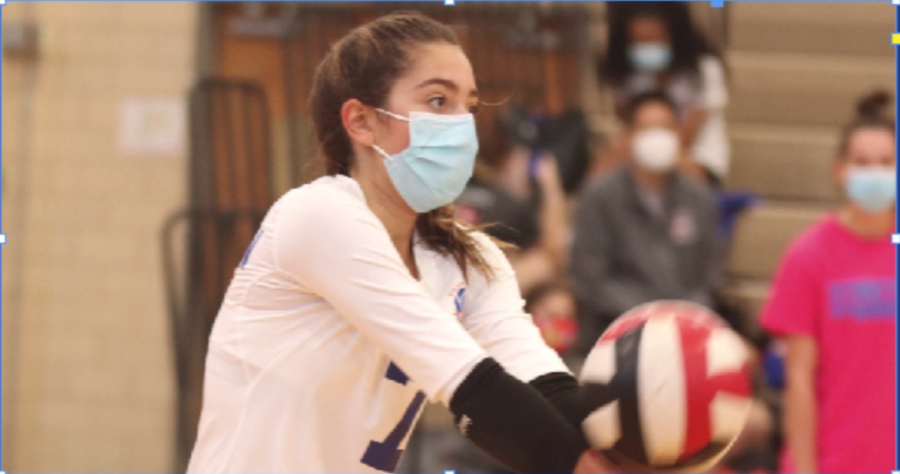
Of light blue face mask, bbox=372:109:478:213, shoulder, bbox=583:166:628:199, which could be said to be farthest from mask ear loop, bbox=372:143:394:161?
shoulder, bbox=583:166:628:199

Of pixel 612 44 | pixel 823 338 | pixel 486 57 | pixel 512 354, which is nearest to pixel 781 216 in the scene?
pixel 612 44

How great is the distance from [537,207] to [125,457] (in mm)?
1987

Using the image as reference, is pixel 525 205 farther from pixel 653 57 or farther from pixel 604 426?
pixel 604 426

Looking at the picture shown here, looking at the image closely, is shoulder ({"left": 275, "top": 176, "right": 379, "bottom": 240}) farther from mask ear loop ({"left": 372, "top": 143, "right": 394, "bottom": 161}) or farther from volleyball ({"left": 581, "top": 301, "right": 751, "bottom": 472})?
volleyball ({"left": 581, "top": 301, "right": 751, "bottom": 472})

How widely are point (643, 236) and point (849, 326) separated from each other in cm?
141

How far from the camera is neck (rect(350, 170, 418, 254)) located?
2.24 m

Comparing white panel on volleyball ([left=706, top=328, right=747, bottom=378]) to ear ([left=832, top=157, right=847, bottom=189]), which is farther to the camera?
ear ([left=832, top=157, right=847, bottom=189])

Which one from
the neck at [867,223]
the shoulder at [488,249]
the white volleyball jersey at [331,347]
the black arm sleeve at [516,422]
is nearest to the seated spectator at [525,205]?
the neck at [867,223]

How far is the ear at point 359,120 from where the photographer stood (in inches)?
87.4

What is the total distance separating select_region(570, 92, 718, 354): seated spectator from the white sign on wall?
1.70m

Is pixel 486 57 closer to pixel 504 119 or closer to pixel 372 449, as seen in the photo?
pixel 504 119

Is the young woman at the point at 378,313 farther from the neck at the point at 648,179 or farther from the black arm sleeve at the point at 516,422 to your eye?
the neck at the point at 648,179

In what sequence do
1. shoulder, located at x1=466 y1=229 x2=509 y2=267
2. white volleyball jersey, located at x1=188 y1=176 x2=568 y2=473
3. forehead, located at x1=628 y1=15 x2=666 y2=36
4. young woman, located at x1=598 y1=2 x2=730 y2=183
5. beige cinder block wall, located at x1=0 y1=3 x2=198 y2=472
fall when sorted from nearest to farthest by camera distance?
white volleyball jersey, located at x1=188 y1=176 x2=568 y2=473
shoulder, located at x1=466 y1=229 x2=509 y2=267
beige cinder block wall, located at x1=0 y1=3 x2=198 y2=472
young woman, located at x1=598 y1=2 x2=730 y2=183
forehead, located at x1=628 y1=15 x2=666 y2=36

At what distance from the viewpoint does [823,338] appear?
3670mm
